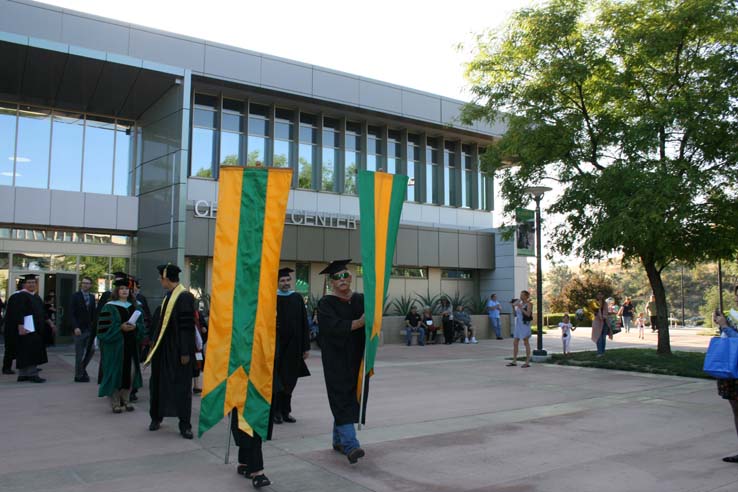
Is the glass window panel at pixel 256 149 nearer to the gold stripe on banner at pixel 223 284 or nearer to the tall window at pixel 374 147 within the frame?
the tall window at pixel 374 147

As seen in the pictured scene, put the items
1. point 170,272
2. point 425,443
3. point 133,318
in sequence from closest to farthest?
point 425,443 → point 170,272 → point 133,318

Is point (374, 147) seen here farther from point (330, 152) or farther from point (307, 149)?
point (307, 149)

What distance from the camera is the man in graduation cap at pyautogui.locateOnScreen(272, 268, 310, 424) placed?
705cm

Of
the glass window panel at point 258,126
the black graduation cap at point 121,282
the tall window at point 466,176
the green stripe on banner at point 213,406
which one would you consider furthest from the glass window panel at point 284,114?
the green stripe on banner at point 213,406

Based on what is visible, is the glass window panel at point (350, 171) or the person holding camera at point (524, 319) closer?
the person holding camera at point (524, 319)

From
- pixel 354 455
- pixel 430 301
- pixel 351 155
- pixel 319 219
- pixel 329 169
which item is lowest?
pixel 354 455

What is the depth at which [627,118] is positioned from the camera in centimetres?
1302

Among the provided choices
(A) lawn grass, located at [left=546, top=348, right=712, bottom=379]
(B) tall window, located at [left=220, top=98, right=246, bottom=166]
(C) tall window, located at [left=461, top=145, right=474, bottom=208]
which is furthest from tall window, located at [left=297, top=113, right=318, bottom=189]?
(A) lawn grass, located at [left=546, top=348, right=712, bottom=379]

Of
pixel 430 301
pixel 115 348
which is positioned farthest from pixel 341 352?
pixel 430 301

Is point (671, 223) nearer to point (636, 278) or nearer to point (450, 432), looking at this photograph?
point (450, 432)

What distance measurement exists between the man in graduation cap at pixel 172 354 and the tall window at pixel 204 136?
45.5 ft

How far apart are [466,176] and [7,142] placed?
57.2 ft

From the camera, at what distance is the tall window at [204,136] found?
20.1 meters

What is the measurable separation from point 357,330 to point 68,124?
1735 centimetres
